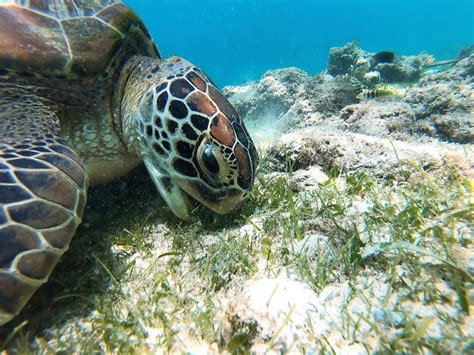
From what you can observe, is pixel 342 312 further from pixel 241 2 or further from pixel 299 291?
pixel 241 2

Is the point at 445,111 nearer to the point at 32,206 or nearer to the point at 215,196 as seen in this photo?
the point at 215,196

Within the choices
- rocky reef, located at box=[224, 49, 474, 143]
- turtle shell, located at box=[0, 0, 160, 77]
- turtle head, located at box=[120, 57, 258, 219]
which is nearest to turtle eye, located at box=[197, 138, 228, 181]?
turtle head, located at box=[120, 57, 258, 219]

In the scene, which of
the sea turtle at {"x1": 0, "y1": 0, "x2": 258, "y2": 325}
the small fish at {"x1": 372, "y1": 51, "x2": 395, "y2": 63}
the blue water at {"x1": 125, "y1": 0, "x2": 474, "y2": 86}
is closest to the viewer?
the sea turtle at {"x1": 0, "y1": 0, "x2": 258, "y2": 325}

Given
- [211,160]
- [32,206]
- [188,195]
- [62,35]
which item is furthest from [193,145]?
[62,35]

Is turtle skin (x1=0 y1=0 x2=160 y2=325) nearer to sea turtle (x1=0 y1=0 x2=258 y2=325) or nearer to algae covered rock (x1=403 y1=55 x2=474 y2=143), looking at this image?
sea turtle (x1=0 y1=0 x2=258 y2=325)

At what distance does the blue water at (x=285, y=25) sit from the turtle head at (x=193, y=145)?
243 ft

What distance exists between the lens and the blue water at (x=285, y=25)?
7656 centimetres

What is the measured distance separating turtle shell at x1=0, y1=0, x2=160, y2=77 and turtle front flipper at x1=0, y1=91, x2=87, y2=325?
0.51 m

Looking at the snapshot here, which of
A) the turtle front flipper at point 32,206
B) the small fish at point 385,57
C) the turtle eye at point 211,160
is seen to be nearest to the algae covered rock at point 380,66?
the small fish at point 385,57

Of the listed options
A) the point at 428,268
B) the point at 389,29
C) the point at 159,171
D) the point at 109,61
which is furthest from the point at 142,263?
the point at 389,29

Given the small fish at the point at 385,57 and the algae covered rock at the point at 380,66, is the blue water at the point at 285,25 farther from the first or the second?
the small fish at the point at 385,57

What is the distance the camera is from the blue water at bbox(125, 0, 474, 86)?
251 ft

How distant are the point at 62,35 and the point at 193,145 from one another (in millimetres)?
1311

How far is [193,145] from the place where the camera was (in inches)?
76.1
